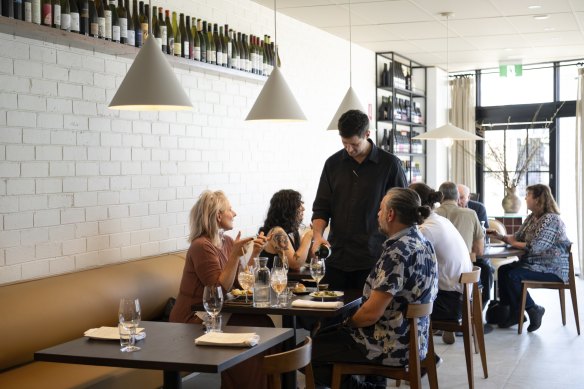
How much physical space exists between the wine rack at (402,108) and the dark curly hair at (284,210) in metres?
5.30

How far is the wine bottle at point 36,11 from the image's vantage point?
439cm

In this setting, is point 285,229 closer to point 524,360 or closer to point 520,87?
point 524,360

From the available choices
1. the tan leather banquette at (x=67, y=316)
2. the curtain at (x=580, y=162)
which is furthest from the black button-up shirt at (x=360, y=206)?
the curtain at (x=580, y=162)

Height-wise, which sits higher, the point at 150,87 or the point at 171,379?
the point at 150,87

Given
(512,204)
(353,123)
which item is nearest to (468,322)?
(353,123)

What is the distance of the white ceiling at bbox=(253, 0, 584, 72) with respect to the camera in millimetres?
7699

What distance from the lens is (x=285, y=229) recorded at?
5.67 metres

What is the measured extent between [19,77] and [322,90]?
15.8 feet

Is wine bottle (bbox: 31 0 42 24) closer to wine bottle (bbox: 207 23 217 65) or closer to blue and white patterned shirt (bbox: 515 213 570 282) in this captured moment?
wine bottle (bbox: 207 23 217 65)

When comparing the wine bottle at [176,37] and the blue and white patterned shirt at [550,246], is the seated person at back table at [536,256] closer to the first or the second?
the blue and white patterned shirt at [550,246]

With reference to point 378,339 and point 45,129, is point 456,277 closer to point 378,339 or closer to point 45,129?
point 378,339

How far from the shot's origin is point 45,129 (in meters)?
4.84

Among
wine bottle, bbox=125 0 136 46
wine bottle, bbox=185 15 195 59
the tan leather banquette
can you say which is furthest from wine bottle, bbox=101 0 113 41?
the tan leather banquette

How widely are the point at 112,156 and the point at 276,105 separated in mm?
1281
